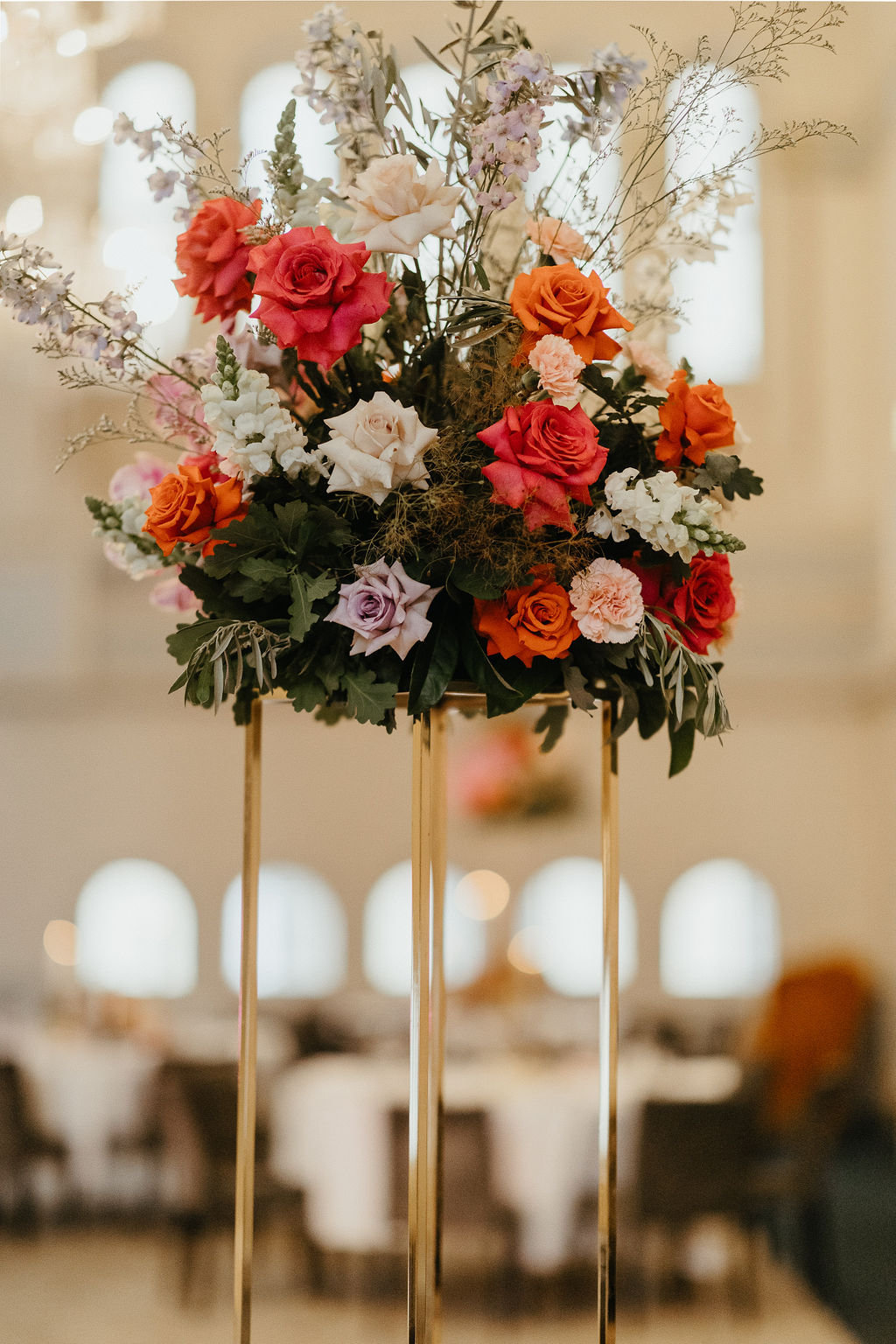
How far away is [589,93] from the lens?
1.28 meters

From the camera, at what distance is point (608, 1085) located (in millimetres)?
1381

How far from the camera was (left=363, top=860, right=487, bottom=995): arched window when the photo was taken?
270 inches

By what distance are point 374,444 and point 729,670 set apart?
606 cm

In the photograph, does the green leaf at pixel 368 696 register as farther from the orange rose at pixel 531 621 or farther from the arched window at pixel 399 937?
the arched window at pixel 399 937

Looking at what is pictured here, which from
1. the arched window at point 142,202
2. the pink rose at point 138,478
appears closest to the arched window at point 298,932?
the arched window at point 142,202

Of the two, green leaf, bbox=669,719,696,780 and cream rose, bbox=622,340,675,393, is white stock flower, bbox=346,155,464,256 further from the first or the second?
green leaf, bbox=669,719,696,780

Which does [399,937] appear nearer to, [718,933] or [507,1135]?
[718,933]

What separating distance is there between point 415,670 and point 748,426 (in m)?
6.32

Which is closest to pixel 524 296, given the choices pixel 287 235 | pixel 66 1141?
pixel 287 235

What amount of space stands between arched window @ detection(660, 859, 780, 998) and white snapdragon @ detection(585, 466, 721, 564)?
19.5ft

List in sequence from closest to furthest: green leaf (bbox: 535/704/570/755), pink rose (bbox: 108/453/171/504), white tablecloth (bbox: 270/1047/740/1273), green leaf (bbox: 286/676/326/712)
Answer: green leaf (bbox: 286/676/326/712) < pink rose (bbox: 108/453/171/504) < green leaf (bbox: 535/704/570/755) < white tablecloth (bbox: 270/1047/740/1273)

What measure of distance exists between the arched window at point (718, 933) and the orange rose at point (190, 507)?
6.05 meters

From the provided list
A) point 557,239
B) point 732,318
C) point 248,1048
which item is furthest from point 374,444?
point 732,318

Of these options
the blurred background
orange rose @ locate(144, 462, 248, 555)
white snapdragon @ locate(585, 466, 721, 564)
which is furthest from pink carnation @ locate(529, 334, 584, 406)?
the blurred background
